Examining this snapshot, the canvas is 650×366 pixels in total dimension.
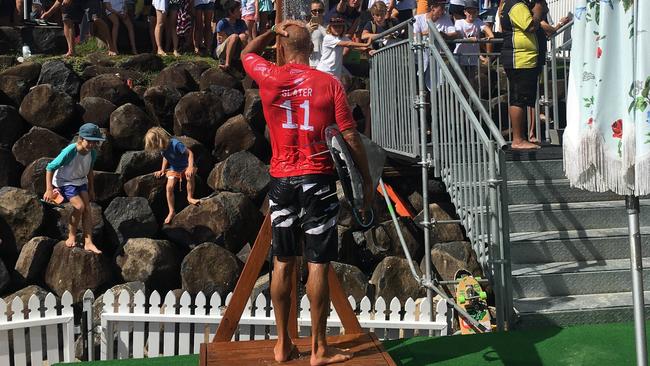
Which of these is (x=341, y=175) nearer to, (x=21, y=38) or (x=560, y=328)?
(x=560, y=328)

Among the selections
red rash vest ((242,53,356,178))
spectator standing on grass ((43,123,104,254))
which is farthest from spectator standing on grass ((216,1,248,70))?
red rash vest ((242,53,356,178))

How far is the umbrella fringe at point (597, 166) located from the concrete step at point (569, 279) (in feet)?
9.25

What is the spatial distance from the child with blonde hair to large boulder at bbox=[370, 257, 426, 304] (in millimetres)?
2600

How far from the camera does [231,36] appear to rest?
13.7 meters

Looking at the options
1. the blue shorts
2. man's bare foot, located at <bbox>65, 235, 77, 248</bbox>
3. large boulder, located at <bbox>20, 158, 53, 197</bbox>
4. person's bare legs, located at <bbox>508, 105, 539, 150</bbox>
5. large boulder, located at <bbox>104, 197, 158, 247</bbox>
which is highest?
person's bare legs, located at <bbox>508, 105, 539, 150</bbox>

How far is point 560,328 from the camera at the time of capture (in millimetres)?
6305

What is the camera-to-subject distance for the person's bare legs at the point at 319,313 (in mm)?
5172

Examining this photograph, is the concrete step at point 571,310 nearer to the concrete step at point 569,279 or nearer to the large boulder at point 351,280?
the concrete step at point 569,279

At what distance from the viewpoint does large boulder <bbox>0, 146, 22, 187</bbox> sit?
11.2 metres

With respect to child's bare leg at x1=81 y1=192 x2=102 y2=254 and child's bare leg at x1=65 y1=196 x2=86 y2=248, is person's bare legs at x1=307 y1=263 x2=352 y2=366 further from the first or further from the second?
child's bare leg at x1=65 y1=196 x2=86 y2=248

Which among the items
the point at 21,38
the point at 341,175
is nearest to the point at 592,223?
the point at 341,175

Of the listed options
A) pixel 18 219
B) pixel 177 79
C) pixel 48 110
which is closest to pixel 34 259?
pixel 18 219

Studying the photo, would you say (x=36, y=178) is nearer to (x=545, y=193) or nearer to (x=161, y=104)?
(x=161, y=104)

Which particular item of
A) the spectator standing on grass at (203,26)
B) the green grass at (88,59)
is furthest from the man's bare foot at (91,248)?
the spectator standing on grass at (203,26)
